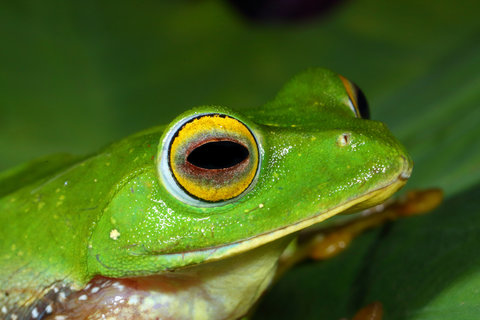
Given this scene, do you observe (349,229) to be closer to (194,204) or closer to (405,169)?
(405,169)

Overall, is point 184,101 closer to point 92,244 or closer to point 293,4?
Answer: point 293,4

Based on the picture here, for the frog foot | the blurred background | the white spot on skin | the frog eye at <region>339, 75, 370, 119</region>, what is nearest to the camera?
the white spot on skin

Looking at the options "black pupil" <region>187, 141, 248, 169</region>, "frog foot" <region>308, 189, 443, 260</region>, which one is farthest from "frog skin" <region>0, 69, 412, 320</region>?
"frog foot" <region>308, 189, 443, 260</region>

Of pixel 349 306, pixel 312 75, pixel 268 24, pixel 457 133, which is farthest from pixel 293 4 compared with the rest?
pixel 349 306

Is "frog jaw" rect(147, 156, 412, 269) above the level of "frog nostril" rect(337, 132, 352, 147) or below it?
below

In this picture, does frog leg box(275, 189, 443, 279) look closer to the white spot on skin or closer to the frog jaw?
the frog jaw

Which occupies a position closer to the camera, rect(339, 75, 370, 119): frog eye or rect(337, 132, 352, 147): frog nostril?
rect(337, 132, 352, 147): frog nostril

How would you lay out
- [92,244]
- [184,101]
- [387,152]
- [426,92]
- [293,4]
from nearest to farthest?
1. [387,152]
2. [92,244]
3. [426,92]
4. [184,101]
5. [293,4]

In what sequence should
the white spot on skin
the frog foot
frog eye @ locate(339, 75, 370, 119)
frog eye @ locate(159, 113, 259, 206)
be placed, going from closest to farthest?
frog eye @ locate(159, 113, 259, 206) → the white spot on skin → frog eye @ locate(339, 75, 370, 119) → the frog foot
